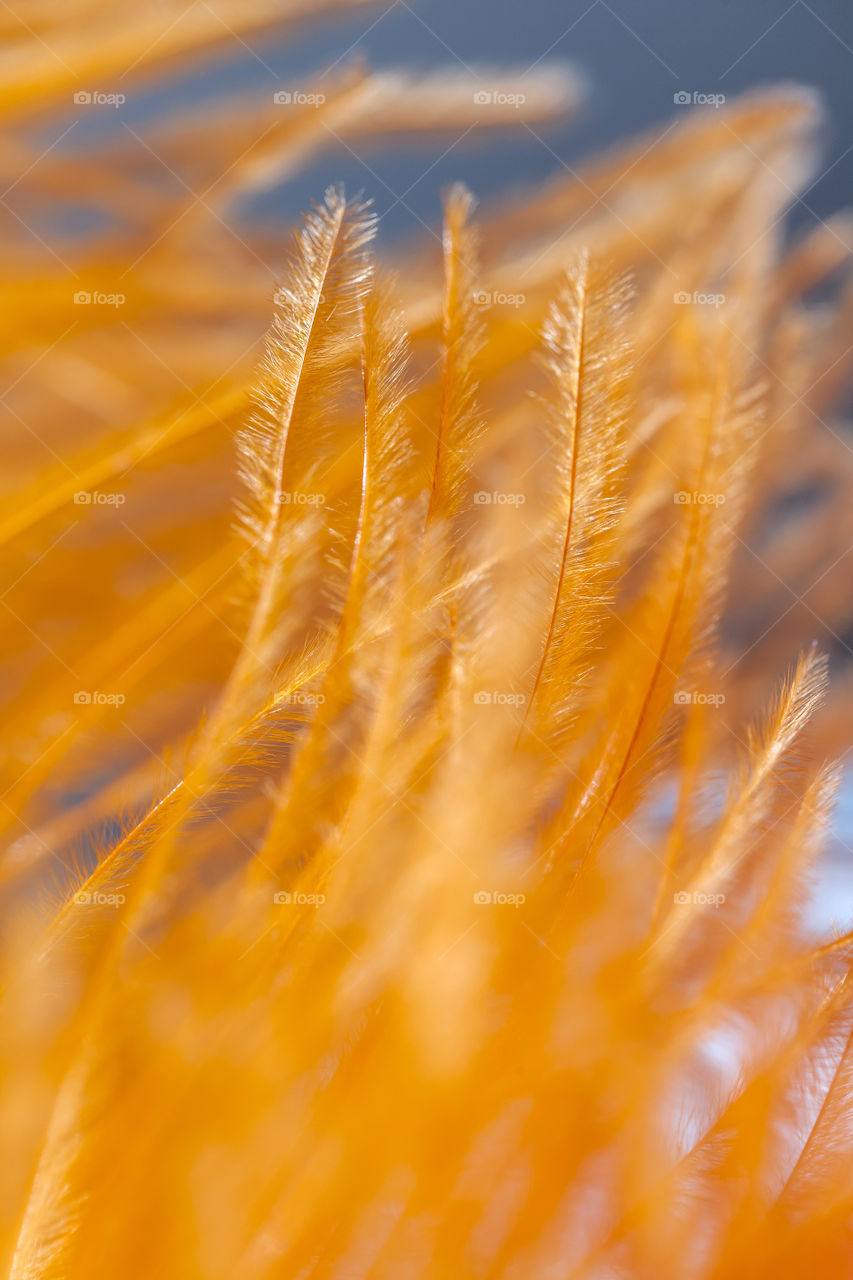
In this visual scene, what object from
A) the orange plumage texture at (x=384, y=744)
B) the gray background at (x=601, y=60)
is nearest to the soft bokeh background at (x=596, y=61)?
the gray background at (x=601, y=60)

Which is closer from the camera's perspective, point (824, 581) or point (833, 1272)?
point (833, 1272)

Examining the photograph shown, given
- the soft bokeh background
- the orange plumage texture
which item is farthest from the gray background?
the orange plumage texture

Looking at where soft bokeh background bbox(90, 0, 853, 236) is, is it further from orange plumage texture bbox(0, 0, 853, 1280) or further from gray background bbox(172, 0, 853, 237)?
orange plumage texture bbox(0, 0, 853, 1280)

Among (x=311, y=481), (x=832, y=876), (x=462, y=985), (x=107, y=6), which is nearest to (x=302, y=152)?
(x=107, y=6)

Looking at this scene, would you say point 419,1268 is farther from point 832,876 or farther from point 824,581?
point 824,581

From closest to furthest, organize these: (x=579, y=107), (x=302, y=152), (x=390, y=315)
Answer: (x=390, y=315), (x=302, y=152), (x=579, y=107)

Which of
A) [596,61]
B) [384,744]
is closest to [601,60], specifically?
[596,61]

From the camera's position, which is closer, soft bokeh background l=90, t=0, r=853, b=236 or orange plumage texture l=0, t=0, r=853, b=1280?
orange plumage texture l=0, t=0, r=853, b=1280

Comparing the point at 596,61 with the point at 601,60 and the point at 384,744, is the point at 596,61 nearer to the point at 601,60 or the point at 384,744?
the point at 601,60

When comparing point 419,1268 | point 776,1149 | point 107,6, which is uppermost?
point 107,6
